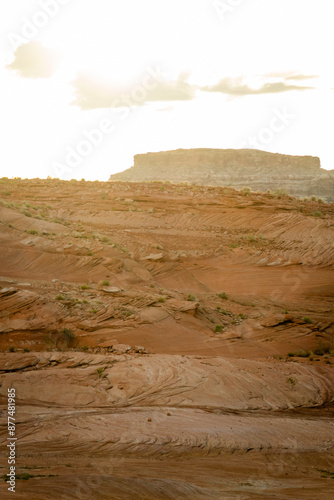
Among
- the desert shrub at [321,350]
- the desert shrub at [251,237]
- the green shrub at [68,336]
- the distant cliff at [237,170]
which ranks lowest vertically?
the desert shrub at [321,350]

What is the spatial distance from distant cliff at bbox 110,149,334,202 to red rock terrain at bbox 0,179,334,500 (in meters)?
49.2

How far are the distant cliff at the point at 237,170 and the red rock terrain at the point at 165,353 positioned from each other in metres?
49.2

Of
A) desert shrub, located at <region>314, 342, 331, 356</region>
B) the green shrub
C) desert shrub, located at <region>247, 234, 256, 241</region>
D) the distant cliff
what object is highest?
the distant cliff

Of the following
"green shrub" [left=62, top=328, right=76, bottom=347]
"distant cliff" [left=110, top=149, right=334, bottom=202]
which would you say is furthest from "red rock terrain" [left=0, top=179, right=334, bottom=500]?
"distant cliff" [left=110, top=149, right=334, bottom=202]

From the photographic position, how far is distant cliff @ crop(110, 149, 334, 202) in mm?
72188

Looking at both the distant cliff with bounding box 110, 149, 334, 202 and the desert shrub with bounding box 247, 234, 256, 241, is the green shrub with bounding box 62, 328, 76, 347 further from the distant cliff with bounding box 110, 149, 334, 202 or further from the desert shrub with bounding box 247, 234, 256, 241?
the distant cliff with bounding box 110, 149, 334, 202

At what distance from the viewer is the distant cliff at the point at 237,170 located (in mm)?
72188

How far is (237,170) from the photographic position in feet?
254

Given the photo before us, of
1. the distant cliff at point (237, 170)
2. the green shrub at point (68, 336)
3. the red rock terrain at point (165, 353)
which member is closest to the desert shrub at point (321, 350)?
the red rock terrain at point (165, 353)

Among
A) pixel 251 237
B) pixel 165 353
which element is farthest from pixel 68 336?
pixel 251 237

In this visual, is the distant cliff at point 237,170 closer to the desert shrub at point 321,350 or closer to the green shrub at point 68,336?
the desert shrub at point 321,350

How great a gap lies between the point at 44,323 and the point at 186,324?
11.6 feet

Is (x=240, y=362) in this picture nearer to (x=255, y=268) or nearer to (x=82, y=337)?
(x=82, y=337)

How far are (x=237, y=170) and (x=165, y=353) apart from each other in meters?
67.6
